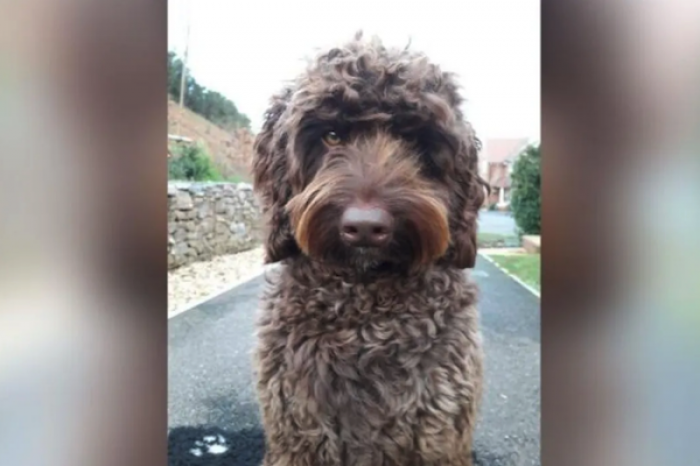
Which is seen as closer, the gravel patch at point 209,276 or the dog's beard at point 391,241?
the dog's beard at point 391,241

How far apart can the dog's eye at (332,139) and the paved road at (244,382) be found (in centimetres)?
44

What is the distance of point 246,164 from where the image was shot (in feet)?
4.87

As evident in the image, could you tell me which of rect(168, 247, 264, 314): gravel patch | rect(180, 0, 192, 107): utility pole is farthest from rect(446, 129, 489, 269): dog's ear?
rect(180, 0, 192, 107): utility pole

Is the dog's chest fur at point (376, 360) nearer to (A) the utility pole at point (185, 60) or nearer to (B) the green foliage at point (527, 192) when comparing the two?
(B) the green foliage at point (527, 192)

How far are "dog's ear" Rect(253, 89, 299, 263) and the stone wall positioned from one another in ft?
0.14

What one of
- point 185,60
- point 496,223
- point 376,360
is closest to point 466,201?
point 496,223

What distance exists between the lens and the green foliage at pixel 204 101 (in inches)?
58.6

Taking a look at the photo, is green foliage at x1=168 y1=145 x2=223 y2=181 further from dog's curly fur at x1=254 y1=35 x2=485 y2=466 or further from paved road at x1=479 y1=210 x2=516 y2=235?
paved road at x1=479 y1=210 x2=516 y2=235

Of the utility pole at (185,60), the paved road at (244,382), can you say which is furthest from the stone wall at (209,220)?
the utility pole at (185,60)

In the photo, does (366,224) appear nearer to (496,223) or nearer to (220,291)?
(496,223)

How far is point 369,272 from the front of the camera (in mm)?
1428

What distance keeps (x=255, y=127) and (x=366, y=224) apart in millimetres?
428
